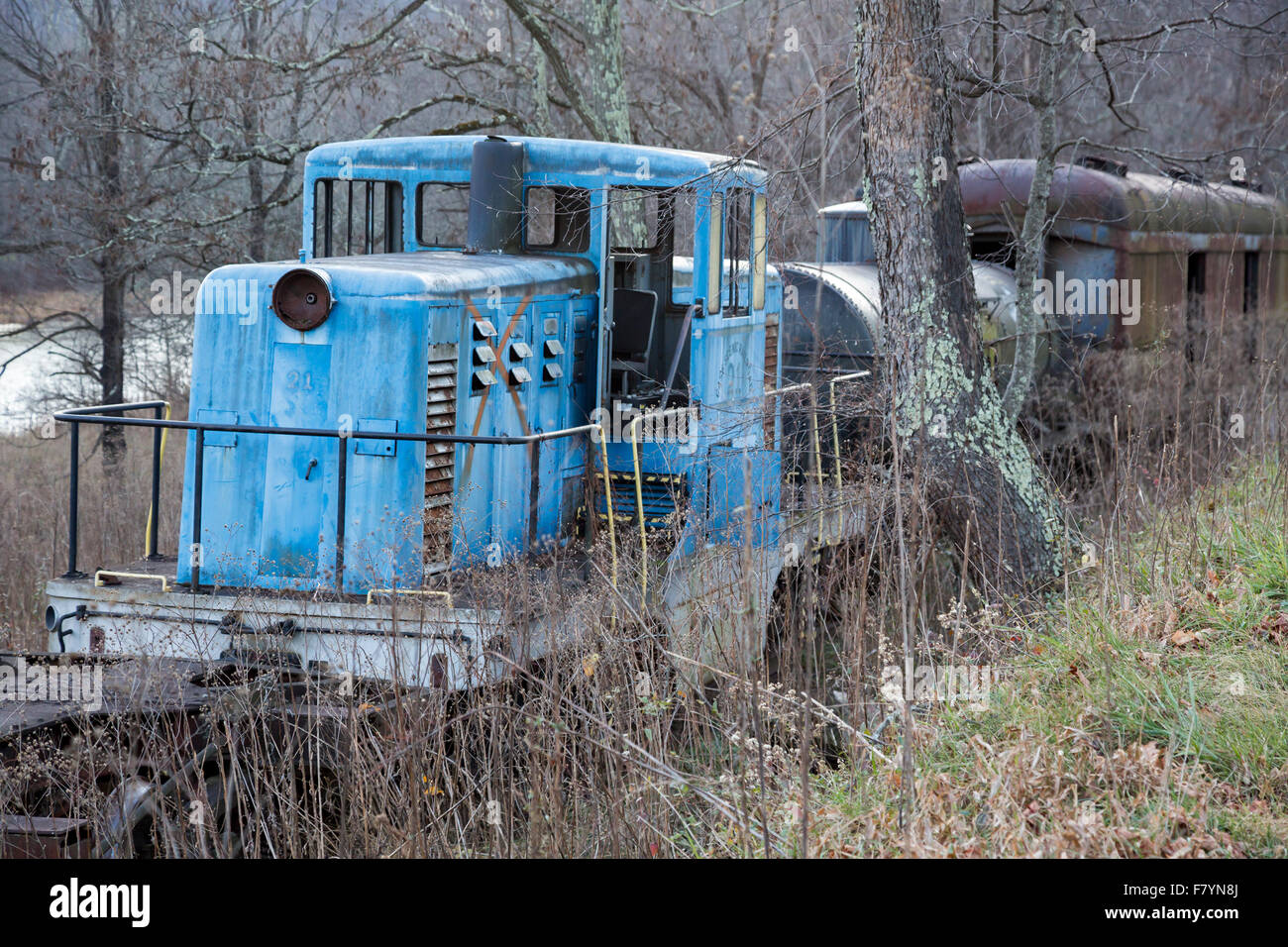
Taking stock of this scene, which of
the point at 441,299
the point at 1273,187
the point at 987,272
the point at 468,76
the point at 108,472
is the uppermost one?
the point at 468,76

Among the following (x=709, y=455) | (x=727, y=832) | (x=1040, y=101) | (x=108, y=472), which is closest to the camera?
(x=727, y=832)

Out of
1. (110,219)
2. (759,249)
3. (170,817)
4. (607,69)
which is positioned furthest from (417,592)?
(110,219)

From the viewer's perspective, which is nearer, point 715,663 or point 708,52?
point 715,663

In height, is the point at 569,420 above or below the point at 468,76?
below

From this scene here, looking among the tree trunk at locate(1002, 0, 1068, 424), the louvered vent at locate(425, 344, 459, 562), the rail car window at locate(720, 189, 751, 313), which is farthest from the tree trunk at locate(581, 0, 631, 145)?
the louvered vent at locate(425, 344, 459, 562)

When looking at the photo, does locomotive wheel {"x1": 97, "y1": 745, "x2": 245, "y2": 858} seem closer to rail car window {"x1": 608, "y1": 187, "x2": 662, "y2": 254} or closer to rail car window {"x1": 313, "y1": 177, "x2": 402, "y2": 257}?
rail car window {"x1": 313, "y1": 177, "x2": 402, "y2": 257}

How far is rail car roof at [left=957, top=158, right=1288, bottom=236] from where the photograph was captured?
11.7 metres

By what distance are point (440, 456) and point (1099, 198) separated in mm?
8494

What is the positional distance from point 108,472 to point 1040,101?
35.5ft

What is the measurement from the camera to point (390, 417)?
560cm

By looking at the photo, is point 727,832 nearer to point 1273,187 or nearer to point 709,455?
point 709,455

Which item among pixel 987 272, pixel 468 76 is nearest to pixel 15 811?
pixel 987 272

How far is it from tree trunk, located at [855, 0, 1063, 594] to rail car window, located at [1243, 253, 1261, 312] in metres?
9.17
